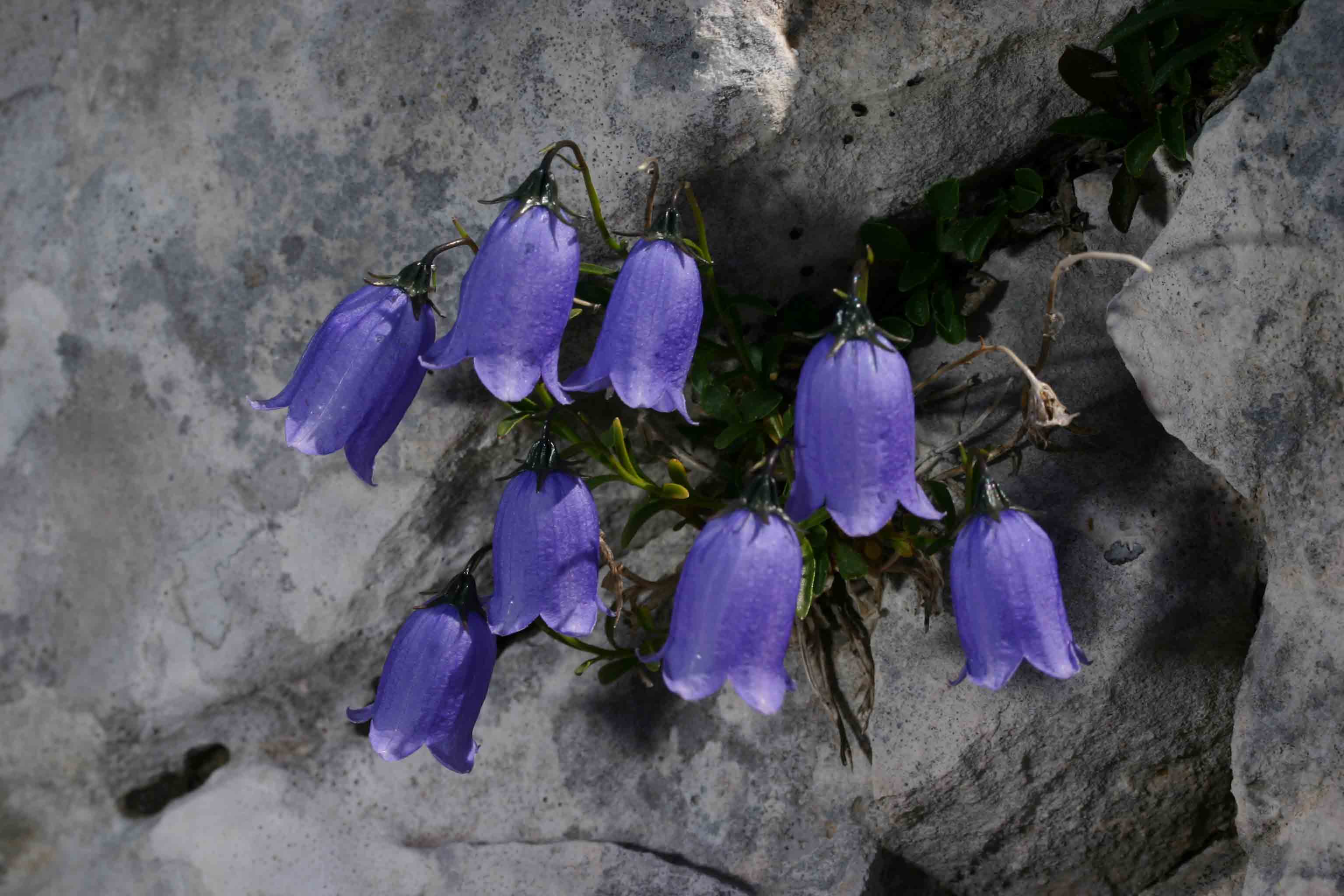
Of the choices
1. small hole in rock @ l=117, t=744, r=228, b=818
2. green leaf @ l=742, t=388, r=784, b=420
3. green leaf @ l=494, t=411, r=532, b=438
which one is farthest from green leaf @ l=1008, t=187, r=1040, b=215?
small hole in rock @ l=117, t=744, r=228, b=818

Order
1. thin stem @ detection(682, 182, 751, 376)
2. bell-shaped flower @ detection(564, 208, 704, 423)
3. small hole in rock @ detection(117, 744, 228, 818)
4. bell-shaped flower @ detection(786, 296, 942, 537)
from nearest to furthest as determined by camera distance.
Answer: bell-shaped flower @ detection(786, 296, 942, 537) → bell-shaped flower @ detection(564, 208, 704, 423) → thin stem @ detection(682, 182, 751, 376) → small hole in rock @ detection(117, 744, 228, 818)

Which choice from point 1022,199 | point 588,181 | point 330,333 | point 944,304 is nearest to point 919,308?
point 944,304

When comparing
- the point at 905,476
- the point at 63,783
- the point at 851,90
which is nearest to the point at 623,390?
the point at 905,476

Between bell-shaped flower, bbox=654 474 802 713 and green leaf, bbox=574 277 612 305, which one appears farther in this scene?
green leaf, bbox=574 277 612 305

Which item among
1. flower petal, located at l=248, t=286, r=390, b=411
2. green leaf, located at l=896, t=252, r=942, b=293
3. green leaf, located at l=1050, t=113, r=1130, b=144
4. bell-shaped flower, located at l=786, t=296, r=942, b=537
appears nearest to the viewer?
bell-shaped flower, located at l=786, t=296, r=942, b=537

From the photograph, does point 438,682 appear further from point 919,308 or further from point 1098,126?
point 1098,126

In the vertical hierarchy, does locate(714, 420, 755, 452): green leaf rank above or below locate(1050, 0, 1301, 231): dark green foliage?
below

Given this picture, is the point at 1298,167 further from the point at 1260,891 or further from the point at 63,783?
the point at 63,783

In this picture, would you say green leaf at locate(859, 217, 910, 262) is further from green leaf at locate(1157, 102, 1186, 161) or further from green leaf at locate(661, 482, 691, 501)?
green leaf at locate(661, 482, 691, 501)
